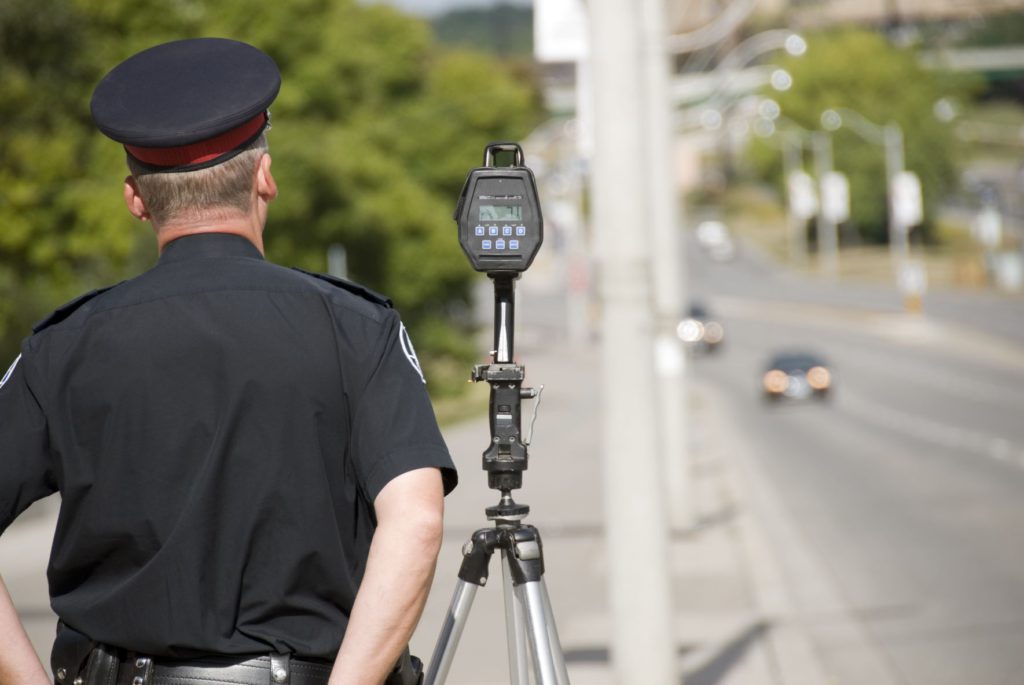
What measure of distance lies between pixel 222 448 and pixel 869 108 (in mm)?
105638

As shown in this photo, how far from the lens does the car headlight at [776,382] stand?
36594mm

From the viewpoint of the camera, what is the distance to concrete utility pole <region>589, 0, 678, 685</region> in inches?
276

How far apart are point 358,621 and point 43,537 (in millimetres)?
13551

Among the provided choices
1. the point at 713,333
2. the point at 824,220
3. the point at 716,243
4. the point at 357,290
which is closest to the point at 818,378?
the point at 713,333

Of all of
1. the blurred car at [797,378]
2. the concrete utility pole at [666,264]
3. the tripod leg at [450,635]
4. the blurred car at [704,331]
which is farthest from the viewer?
the blurred car at [704,331]

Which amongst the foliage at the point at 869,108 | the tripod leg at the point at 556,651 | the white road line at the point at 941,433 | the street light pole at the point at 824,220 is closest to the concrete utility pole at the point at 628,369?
the tripod leg at the point at 556,651

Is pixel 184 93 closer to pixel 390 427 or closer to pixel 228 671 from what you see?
pixel 390 427

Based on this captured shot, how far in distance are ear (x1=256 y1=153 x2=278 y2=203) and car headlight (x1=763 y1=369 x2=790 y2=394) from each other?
34.2m

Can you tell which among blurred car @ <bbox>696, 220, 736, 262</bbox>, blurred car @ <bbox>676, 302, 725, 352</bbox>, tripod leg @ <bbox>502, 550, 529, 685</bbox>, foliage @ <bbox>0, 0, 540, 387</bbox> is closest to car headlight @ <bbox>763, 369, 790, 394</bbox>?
foliage @ <bbox>0, 0, 540, 387</bbox>

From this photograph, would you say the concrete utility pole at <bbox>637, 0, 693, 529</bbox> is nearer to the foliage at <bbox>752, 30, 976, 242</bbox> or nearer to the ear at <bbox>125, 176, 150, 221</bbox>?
the ear at <bbox>125, 176, 150, 221</bbox>

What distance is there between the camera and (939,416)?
30.9m

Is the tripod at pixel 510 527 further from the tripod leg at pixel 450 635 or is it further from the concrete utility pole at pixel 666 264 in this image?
the concrete utility pole at pixel 666 264

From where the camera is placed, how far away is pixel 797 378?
3656cm

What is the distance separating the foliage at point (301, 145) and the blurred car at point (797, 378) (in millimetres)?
7199
